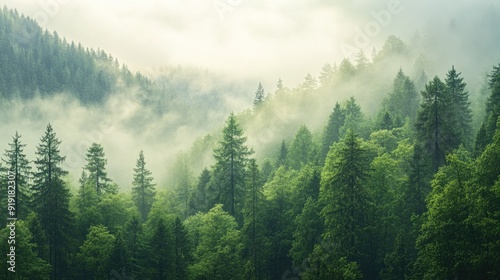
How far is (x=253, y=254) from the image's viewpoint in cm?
5281

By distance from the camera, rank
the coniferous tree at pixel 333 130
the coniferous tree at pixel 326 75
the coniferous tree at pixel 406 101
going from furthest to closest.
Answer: the coniferous tree at pixel 326 75
the coniferous tree at pixel 406 101
the coniferous tree at pixel 333 130

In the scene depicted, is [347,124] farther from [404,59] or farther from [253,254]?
[404,59]

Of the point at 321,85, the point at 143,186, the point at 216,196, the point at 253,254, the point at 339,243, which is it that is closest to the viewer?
the point at 339,243

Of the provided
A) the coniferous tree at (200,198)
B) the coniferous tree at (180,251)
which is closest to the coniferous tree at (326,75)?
the coniferous tree at (200,198)

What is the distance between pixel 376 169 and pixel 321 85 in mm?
89730

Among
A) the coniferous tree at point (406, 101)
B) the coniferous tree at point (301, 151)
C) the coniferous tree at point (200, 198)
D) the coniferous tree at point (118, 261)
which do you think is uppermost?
the coniferous tree at point (406, 101)

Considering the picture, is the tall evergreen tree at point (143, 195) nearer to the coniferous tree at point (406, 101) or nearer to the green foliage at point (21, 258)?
the green foliage at point (21, 258)

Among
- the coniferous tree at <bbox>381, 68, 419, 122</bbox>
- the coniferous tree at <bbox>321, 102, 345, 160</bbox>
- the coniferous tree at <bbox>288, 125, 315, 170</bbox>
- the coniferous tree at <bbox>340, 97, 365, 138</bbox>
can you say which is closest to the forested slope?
the coniferous tree at <bbox>340, 97, 365, 138</bbox>

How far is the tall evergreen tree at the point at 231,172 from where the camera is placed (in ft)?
205

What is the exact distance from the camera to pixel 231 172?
6306 cm

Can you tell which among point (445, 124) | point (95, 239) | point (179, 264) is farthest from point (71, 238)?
point (445, 124)

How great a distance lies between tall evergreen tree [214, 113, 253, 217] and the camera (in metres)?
62.6

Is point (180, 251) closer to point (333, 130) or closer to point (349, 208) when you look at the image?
point (349, 208)

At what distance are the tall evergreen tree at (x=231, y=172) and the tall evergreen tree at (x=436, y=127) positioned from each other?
78.0 ft
